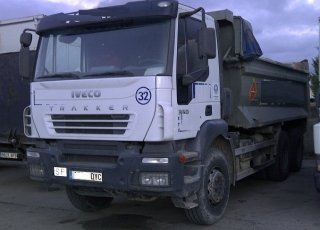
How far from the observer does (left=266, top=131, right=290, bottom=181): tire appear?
32.4 feet

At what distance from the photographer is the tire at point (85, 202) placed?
740 centimetres

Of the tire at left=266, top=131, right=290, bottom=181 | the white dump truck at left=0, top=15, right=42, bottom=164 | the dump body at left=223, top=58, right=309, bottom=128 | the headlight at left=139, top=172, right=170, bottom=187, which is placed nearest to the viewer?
the headlight at left=139, top=172, right=170, bottom=187

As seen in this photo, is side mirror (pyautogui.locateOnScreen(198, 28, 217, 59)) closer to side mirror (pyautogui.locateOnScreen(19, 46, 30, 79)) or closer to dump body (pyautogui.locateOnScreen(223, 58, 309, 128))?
dump body (pyautogui.locateOnScreen(223, 58, 309, 128))

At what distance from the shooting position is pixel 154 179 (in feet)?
18.7

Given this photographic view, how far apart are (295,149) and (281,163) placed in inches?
52.1

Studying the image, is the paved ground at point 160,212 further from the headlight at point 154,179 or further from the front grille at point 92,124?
the front grille at point 92,124

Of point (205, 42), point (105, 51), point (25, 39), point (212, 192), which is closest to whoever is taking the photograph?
point (205, 42)

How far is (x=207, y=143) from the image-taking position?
248 inches

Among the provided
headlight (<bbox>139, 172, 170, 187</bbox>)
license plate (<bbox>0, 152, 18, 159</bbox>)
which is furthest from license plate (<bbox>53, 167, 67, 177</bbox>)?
license plate (<bbox>0, 152, 18, 159</bbox>)

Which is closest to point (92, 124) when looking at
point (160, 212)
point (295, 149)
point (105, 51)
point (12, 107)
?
point (105, 51)

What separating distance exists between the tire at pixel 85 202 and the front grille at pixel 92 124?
1.32 meters

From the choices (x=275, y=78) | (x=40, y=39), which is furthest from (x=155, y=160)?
(x=275, y=78)

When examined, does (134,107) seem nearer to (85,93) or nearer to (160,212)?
(85,93)

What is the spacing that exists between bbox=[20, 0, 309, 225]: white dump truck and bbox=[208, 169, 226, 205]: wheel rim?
1cm
